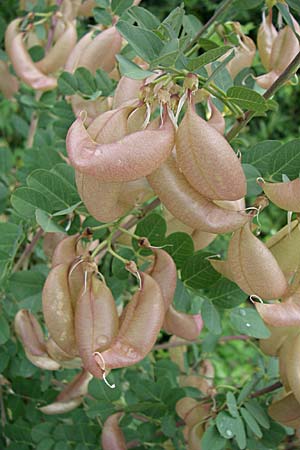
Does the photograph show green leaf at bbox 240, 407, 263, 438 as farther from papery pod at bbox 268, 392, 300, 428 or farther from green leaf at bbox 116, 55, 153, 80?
green leaf at bbox 116, 55, 153, 80

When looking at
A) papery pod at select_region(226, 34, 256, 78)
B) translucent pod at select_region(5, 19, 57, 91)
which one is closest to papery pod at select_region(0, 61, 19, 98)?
translucent pod at select_region(5, 19, 57, 91)

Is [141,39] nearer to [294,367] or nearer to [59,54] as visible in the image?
[294,367]

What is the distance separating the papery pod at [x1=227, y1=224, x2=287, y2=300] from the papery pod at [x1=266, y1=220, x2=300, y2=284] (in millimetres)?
27

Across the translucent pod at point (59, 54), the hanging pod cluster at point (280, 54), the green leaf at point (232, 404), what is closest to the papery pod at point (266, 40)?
the hanging pod cluster at point (280, 54)

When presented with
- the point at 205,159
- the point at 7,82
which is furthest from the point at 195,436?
the point at 7,82

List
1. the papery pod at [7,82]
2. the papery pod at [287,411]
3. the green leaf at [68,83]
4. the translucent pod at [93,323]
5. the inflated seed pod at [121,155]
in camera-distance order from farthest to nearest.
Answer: the papery pod at [7,82] → the green leaf at [68,83] → the papery pod at [287,411] → the translucent pod at [93,323] → the inflated seed pod at [121,155]

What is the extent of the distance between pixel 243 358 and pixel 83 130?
61.9 inches

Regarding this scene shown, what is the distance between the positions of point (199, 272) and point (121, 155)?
0.85 ft

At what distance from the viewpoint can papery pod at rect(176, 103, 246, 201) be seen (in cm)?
49

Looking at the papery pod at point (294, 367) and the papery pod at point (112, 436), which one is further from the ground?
the papery pod at point (294, 367)

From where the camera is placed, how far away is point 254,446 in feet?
2.52

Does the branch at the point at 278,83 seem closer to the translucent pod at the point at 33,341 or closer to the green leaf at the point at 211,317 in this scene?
the green leaf at the point at 211,317

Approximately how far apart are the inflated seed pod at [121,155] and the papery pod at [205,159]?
0.7 inches

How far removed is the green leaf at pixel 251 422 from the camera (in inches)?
28.6
